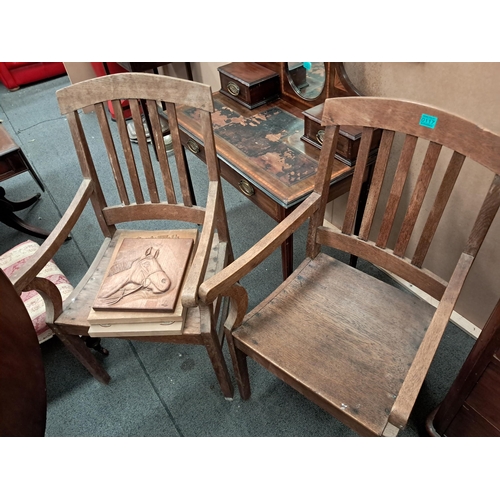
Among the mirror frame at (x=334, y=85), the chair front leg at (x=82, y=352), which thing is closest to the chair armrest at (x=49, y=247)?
the chair front leg at (x=82, y=352)

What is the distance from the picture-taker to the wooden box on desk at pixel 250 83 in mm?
1695

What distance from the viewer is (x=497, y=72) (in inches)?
41.4

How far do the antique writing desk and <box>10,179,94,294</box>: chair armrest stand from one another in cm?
52

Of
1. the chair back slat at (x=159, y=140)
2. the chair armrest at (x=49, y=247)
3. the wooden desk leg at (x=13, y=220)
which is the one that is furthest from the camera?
the wooden desk leg at (x=13, y=220)

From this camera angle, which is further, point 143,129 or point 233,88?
point 233,88

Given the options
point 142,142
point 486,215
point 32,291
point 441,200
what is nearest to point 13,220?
point 32,291

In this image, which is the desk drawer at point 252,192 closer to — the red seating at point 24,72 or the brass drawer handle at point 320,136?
the brass drawer handle at point 320,136

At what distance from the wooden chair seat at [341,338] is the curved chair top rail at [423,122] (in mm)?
512

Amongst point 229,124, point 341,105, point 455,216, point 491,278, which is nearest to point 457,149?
point 341,105

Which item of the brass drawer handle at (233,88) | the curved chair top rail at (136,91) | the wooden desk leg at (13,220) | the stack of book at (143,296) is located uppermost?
the curved chair top rail at (136,91)

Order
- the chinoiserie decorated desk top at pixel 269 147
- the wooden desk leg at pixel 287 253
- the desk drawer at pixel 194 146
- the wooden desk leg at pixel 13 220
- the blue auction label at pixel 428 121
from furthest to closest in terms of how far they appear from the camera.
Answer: the wooden desk leg at pixel 13 220
the desk drawer at pixel 194 146
the wooden desk leg at pixel 287 253
the chinoiserie decorated desk top at pixel 269 147
the blue auction label at pixel 428 121

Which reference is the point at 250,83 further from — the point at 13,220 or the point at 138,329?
the point at 13,220

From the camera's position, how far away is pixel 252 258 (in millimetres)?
1039

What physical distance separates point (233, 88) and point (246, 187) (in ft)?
1.96
